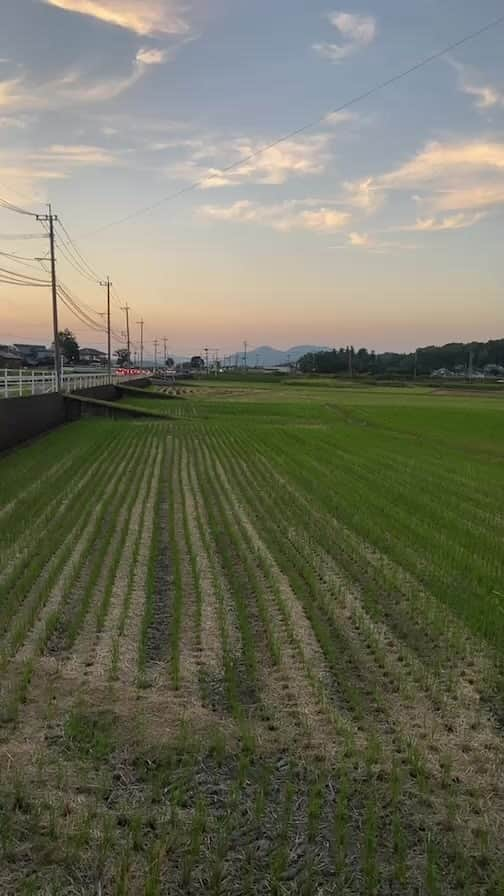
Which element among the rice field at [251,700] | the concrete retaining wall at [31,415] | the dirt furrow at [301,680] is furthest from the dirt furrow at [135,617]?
the concrete retaining wall at [31,415]

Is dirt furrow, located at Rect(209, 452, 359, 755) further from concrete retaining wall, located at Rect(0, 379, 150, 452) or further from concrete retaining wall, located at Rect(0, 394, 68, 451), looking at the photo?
concrete retaining wall, located at Rect(0, 379, 150, 452)

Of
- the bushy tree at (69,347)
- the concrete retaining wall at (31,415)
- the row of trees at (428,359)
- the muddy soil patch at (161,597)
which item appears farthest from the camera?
the row of trees at (428,359)

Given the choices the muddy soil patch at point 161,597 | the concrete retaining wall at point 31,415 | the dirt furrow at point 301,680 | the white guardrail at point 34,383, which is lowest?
the muddy soil patch at point 161,597

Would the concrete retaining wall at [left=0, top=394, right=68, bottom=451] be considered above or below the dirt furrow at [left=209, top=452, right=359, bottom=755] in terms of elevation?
above

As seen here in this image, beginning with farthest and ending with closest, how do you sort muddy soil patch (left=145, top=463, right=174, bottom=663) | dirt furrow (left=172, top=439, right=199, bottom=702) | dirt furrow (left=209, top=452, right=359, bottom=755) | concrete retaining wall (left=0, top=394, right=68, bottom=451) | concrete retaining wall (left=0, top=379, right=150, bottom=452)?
concrete retaining wall (left=0, top=379, right=150, bottom=452)
concrete retaining wall (left=0, top=394, right=68, bottom=451)
muddy soil patch (left=145, top=463, right=174, bottom=663)
dirt furrow (left=172, top=439, right=199, bottom=702)
dirt furrow (left=209, top=452, right=359, bottom=755)

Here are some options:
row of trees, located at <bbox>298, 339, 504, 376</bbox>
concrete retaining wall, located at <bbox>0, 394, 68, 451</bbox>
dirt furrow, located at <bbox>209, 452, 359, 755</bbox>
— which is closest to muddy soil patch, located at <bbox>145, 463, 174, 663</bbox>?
dirt furrow, located at <bbox>209, 452, 359, 755</bbox>

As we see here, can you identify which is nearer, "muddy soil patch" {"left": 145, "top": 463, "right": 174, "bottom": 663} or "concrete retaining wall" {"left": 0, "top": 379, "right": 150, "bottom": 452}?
"muddy soil patch" {"left": 145, "top": 463, "right": 174, "bottom": 663}

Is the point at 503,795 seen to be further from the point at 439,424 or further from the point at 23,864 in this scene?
the point at 439,424

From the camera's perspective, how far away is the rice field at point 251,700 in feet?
12.3

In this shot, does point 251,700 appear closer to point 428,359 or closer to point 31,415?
point 31,415

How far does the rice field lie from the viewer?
12.3 feet

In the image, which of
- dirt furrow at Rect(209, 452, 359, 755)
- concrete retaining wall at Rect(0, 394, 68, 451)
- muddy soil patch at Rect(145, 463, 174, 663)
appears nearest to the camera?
dirt furrow at Rect(209, 452, 359, 755)

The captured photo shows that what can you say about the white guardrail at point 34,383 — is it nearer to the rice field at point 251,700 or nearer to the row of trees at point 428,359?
the rice field at point 251,700

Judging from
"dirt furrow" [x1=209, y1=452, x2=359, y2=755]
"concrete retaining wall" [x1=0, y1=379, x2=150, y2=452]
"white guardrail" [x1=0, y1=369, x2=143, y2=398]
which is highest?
"white guardrail" [x1=0, y1=369, x2=143, y2=398]
